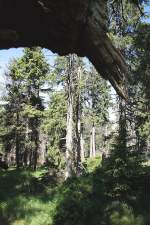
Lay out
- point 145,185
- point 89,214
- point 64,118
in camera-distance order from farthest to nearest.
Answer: point 64,118
point 145,185
point 89,214

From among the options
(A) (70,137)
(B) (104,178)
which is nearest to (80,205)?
(B) (104,178)

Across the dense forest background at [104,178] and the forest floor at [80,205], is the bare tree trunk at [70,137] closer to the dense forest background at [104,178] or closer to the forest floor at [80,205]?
the dense forest background at [104,178]

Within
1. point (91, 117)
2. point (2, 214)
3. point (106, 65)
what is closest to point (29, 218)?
point (2, 214)

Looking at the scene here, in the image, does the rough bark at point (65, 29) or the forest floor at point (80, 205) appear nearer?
the rough bark at point (65, 29)

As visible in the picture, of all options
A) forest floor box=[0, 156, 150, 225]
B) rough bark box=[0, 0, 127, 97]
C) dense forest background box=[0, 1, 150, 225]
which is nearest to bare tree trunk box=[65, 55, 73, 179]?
dense forest background box=[0, 1, 150, 225]

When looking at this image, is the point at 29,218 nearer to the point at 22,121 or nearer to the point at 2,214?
the point at 2,214

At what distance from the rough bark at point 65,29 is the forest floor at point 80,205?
820 cm

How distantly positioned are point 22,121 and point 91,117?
7694 mm

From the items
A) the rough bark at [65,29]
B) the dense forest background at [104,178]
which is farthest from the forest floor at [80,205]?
the rough bark at [65,29]

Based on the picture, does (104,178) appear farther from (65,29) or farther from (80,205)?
(65,29)

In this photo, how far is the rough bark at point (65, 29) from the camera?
7.47 metres

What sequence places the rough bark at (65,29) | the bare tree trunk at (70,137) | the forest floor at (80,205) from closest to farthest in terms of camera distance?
1. the rough bark at (65,29)
2. the forest floor at (80,205)
3. the bare tree trunk at (70,137)

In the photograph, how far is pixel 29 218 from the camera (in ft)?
55.8

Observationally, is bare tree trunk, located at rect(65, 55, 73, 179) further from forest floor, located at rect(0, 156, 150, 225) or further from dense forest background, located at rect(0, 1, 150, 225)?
forest floor, located at rect(0, 156, 150, 225)
